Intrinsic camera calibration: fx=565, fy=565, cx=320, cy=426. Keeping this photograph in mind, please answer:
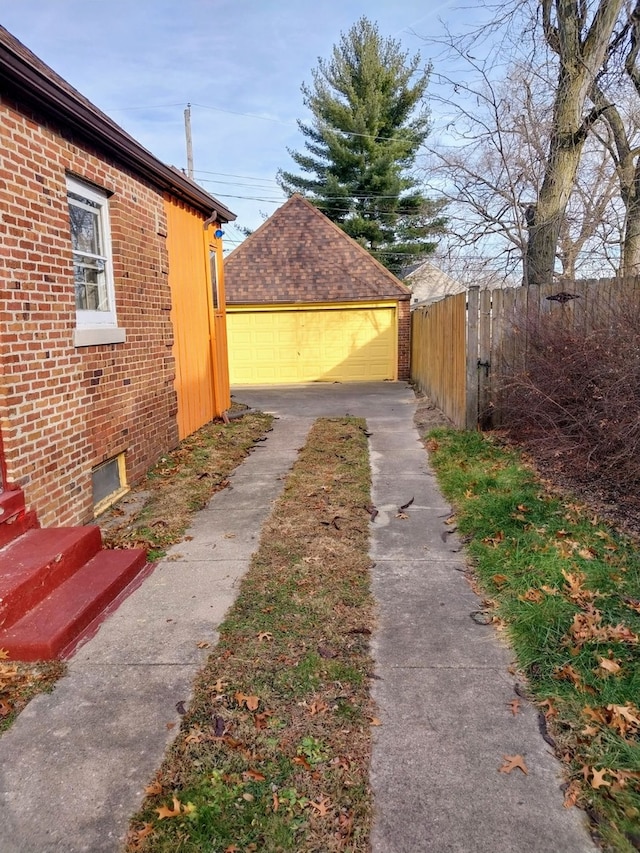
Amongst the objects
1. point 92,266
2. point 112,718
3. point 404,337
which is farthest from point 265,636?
point 404,337

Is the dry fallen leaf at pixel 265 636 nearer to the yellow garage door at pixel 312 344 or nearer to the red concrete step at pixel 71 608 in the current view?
the red concrete step at pixel 71 608

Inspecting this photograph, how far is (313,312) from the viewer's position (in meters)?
17.0

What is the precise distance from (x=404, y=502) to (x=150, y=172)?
4.88 metres

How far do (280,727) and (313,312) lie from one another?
1525 centimetres

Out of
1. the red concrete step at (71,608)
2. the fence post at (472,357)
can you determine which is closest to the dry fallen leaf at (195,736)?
the red concrete step at (71,608)

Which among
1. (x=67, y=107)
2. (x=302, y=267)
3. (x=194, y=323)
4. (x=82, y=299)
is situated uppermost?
(x=302, y=267)

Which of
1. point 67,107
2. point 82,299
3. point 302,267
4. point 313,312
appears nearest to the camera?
point 67,107

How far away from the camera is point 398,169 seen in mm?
24469

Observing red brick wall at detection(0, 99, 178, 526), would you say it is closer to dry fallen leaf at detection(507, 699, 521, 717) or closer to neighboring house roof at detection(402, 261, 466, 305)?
dry fallen leaf at detection(507, 699, 521, 717)

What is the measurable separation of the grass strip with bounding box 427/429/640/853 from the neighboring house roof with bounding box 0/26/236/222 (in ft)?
15.3

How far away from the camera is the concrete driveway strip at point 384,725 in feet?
6.55

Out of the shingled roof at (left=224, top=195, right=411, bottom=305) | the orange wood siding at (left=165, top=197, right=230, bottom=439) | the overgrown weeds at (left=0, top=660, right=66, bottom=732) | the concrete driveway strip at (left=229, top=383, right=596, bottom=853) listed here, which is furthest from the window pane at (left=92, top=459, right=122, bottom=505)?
the shingled roof at (left=224, top=195, right=411, bottom=305)

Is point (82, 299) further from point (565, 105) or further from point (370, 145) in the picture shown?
point (370, 145)

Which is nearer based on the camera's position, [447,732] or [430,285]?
[447,732]
